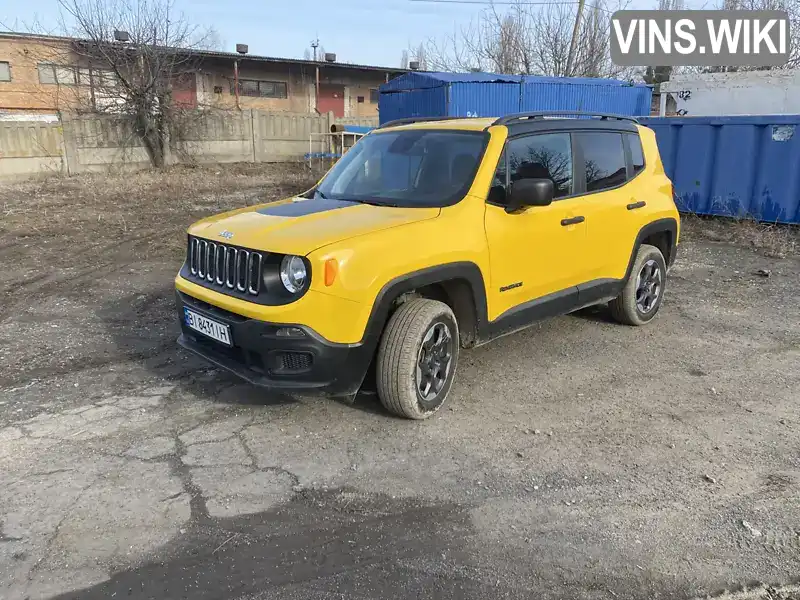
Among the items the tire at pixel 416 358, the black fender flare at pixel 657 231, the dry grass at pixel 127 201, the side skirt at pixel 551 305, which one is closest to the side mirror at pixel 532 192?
the side skirt at pixel 551 305

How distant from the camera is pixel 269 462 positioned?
11.8 feet

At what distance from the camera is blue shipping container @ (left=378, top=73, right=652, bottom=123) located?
15.8m

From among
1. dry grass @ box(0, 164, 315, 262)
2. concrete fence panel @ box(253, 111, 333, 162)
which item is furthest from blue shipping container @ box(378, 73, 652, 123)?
concrete fence panel @ box(253, 111, 333, 162)

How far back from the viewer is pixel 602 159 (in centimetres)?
526

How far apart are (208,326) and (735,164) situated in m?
9.53

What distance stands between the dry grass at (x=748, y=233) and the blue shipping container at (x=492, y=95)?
6751 millimetres

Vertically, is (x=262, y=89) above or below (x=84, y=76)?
above

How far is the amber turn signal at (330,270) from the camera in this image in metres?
3.46

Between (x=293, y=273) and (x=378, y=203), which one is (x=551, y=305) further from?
(x=293, y=273)

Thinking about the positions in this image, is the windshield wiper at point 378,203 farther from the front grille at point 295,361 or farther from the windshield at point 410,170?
the front grille at point 295,361

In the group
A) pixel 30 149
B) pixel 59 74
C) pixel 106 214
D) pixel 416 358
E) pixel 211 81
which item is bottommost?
pixel 106 214

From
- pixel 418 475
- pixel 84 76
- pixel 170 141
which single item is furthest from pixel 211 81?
pixel 418 475

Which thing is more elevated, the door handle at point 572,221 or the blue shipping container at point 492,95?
the blue shipping container at point 492,95

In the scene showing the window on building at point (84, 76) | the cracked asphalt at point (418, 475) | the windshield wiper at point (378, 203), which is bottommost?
the cracked asphalt at point (418, 475)
